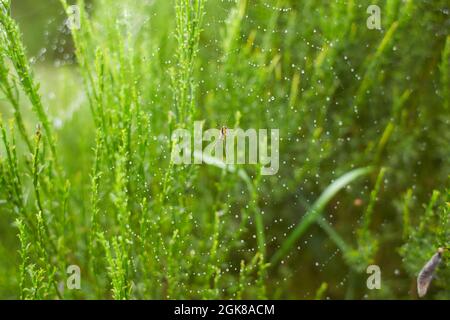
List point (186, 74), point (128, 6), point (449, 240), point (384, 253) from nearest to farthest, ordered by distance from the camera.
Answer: point (186, 74) < point (449, 240) < point (128, 6) < point (384, 253)

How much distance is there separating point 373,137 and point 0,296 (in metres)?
1.22

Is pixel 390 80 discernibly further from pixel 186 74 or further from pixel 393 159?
pixel 186 74

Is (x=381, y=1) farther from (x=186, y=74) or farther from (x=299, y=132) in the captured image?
(x=186, y=74)

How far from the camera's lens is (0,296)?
5.28 feet

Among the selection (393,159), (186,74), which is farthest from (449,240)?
(186,74)

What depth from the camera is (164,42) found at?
1.53 meters

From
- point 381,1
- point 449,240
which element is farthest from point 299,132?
point 449,240

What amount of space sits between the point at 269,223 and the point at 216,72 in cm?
49

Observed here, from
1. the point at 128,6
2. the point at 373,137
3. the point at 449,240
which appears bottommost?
the point at 449,240

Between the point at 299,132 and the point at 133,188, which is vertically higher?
the point at 299,132

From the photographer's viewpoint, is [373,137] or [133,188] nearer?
[133,188]

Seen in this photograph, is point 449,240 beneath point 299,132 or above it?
beneath

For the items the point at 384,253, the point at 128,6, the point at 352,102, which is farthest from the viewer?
the point at 384,253

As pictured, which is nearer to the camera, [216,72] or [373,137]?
[216,72]
